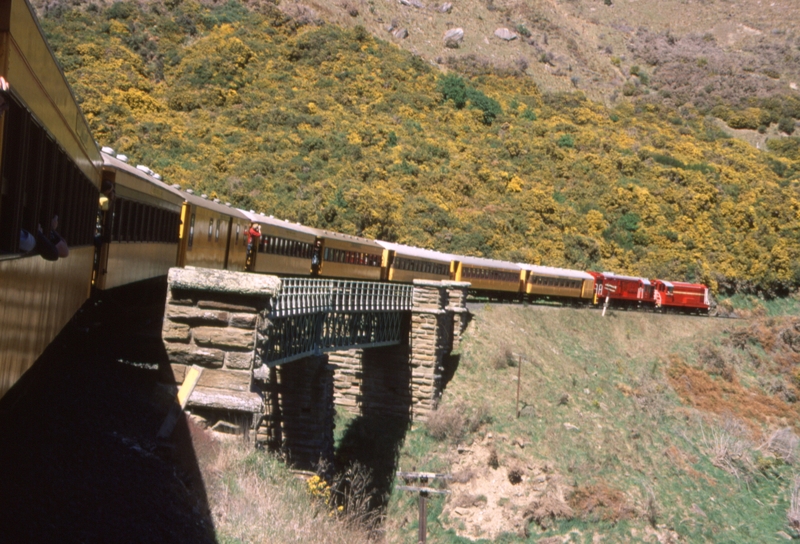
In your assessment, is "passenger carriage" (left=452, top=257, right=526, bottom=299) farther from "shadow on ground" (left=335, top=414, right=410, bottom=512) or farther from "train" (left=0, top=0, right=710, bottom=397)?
"train" (left=0, top=0, right=710, bottom=397)

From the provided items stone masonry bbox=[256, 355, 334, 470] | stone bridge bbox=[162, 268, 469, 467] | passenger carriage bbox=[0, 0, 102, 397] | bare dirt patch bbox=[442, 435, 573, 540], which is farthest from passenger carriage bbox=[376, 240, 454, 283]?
passenger carriage bbox=[0, 0, 102, 397]

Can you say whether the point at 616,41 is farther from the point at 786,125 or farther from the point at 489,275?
the point at 489,275

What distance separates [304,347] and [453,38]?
275ft

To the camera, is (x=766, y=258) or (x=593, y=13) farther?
(x=593, y=13)

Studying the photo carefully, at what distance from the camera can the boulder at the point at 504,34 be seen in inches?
4048

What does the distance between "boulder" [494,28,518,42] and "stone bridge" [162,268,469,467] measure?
244ft

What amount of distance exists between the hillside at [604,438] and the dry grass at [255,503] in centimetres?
1424

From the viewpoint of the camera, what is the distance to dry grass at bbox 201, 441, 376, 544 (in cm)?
809

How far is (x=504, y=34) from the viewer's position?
10300 centimetres

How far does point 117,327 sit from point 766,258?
5141 cm

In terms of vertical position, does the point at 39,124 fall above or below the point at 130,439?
above

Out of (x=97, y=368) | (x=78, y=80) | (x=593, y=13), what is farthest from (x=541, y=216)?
(x=593, y=13)

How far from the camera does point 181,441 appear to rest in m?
8.91

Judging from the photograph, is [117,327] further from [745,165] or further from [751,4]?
[751,4]
